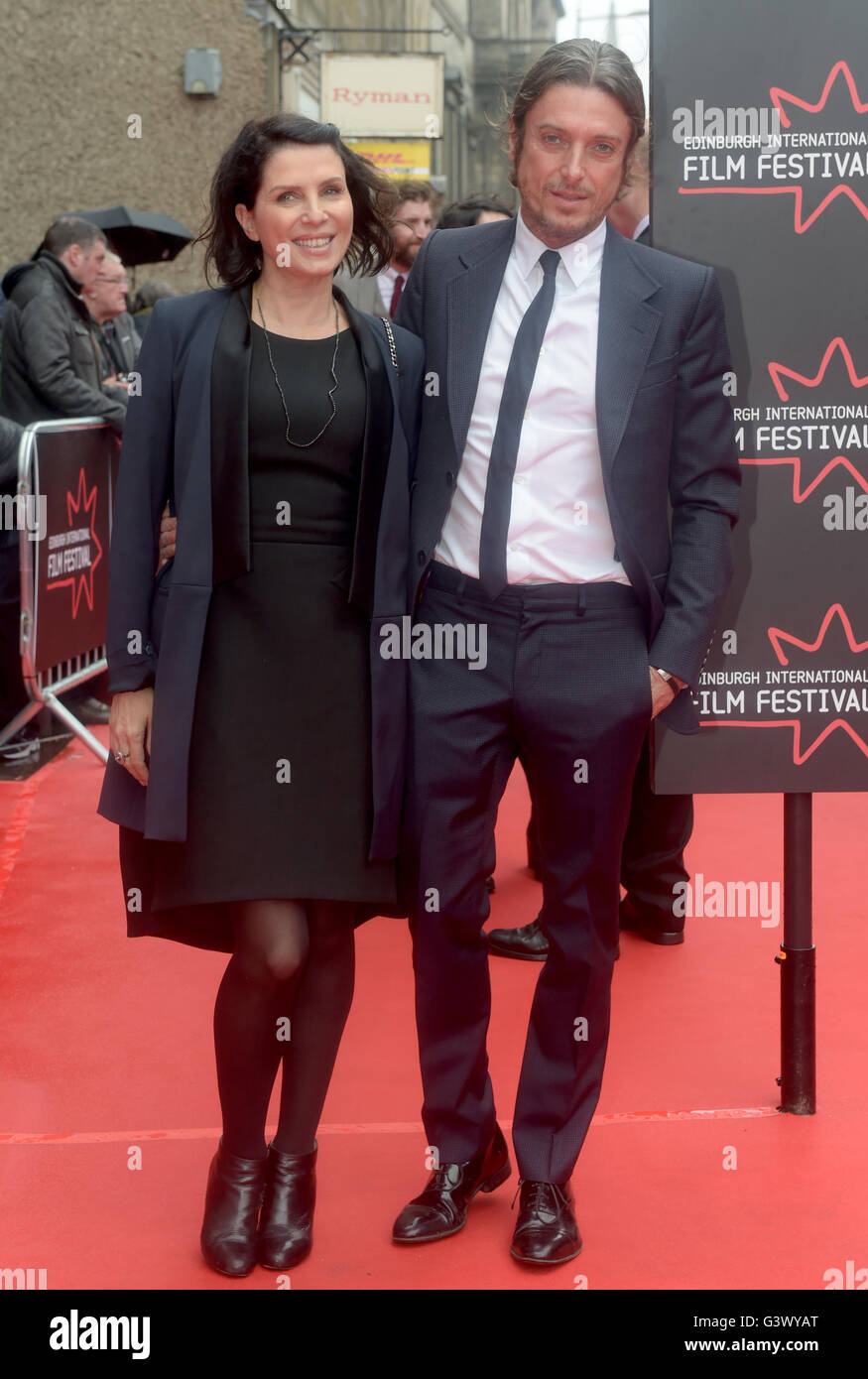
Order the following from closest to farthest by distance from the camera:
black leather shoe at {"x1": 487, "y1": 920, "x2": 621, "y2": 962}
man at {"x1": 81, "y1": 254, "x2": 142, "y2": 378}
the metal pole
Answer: the metal pole
black leather shoe at {"x1": 487, "y1": 920, "x2": 621, "y2": 962}
man at {"x1": 81, "y1": 254, "x2": 142, "y2": 378}

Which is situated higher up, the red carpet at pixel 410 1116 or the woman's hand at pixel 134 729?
the woman's hand at pixel 134 729

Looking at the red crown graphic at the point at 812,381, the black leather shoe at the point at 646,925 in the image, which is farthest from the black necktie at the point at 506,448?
the black leather shoe at the point at 646,925

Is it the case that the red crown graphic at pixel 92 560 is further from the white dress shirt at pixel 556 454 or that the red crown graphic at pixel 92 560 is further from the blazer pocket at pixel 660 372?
the blazer pocket at pixel 660 372

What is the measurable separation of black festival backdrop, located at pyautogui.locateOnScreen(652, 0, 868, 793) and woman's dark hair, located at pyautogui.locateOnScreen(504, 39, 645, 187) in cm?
31

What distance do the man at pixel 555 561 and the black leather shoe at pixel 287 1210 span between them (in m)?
0.18

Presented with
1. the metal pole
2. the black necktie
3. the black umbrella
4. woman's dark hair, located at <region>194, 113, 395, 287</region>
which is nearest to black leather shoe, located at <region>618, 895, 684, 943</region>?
the metal pole

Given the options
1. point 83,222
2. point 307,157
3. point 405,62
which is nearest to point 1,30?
point 405,62

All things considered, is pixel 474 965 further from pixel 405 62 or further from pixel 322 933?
pixel 405 62

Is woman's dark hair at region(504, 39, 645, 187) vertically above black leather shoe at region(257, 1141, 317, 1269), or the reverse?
woman's dark hair at region(504, 39, 645, 187)

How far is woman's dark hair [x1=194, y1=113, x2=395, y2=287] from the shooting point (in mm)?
2666

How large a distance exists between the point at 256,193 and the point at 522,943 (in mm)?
2393

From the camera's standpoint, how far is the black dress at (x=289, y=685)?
2.62 m

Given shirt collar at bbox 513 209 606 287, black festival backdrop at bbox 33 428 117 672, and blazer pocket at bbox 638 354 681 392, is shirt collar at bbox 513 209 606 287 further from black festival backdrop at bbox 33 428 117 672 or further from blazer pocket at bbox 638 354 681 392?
black festival backdrop at bbox 33 428 117 672

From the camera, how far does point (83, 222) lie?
285 inches
